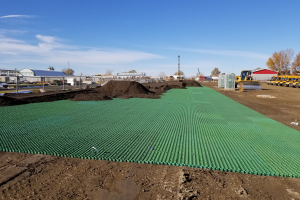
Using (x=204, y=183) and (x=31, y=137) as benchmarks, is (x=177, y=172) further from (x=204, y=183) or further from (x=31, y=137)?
(x=31, y=137)

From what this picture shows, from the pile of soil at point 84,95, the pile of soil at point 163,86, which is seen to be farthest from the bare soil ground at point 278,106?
the pile of soil at point 163,86

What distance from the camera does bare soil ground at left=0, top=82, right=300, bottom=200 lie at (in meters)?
2.61

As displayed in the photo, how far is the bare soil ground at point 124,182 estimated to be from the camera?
2.61 meters

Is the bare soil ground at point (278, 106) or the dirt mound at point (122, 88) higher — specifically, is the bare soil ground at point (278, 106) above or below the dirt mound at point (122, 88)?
below

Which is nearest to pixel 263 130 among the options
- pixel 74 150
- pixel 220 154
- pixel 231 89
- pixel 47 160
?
pixel 220 154

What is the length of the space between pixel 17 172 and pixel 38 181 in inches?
19.5

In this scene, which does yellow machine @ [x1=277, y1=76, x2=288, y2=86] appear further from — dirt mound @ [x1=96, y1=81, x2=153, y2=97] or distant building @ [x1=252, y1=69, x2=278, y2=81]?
distant building @ [x1=252, y1=69, x2=278, y2=81]

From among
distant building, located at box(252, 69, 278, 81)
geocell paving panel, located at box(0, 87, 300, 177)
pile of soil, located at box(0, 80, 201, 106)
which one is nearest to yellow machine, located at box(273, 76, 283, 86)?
distant building, located at box(252, 69, 278, 81)

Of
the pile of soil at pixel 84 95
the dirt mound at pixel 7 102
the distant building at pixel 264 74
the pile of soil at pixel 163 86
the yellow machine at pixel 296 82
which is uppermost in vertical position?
the distant building at pixel 264 74

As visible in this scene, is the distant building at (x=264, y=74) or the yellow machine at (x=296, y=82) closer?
the yellow machine at (x=296, y=82)

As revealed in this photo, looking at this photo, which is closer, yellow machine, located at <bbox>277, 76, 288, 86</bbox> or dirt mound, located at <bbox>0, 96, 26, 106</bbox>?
dirt mound, located at <bbox>0, 96, 26, 106</bbox>

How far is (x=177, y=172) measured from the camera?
3232 millimetres

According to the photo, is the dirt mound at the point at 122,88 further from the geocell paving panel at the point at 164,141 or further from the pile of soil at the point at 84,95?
the geocell paving panel at the point at 164,141

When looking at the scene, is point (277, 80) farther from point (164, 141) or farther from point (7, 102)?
point (7, 102)
